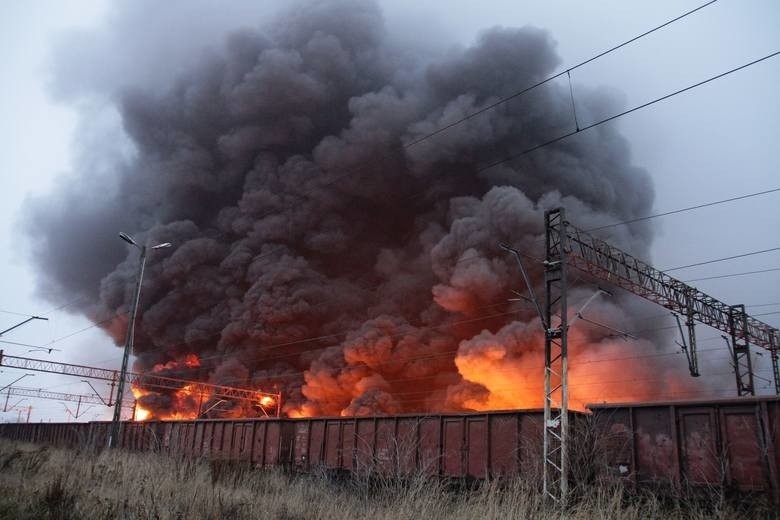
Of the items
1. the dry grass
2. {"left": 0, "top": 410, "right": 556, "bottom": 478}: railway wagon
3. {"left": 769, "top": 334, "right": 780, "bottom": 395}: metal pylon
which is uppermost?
{"left": 769, "top": 334, "right": 780, "bottom": 395}: metal pylon

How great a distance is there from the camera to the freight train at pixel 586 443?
926 cm

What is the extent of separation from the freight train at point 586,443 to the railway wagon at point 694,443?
0.02 meters

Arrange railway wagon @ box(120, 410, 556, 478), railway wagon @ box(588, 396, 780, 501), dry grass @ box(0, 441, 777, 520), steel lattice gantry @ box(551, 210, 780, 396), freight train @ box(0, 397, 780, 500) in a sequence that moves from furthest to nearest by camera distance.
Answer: steel lattice gantry @ box(551, 210, 780, 396) → railway wagon @ box(120, 410, 556, 478) → freight train @ box(0, 397, 780, 500) → railway wagon @ box(588, 396, 780, 501) → dry grass @ box(0, 441, 777, 520)

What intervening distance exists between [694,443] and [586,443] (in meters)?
1.72

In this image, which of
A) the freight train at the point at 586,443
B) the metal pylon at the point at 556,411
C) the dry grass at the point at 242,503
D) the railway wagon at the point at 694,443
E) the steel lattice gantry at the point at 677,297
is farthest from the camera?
the steel lattice gantry at the point at 677,297

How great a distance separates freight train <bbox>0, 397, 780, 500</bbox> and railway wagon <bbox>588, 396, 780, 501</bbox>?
0.05 feet

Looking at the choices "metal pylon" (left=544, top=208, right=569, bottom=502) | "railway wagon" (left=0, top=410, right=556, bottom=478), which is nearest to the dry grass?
"railway wagon" (left=0, top=410, right=556, bottom=478)

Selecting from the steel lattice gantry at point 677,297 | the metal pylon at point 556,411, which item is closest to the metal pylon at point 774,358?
the steel lattice gantry at point 677,297

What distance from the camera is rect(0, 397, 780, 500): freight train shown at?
9258 mm

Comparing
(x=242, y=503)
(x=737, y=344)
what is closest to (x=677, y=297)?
(x=737, y=344)

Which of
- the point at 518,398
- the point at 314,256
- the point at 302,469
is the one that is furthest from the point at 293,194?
the point at 302,469

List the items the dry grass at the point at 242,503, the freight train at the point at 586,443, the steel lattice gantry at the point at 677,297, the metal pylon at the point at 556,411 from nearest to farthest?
the dry grass at the point at 242,503 → the freight train at the point at 586,443 → the metal pylon at the point at 556,411 → the steel lattice gantry at the point at 677,297

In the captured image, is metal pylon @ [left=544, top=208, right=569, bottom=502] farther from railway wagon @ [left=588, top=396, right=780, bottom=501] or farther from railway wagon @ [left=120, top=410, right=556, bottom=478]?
railway wagon @ [left=588, top=396, right=780, bottom=501]

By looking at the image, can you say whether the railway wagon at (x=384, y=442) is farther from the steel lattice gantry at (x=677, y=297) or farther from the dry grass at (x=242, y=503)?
the steel lattice gantry at (x=677, y=297)
